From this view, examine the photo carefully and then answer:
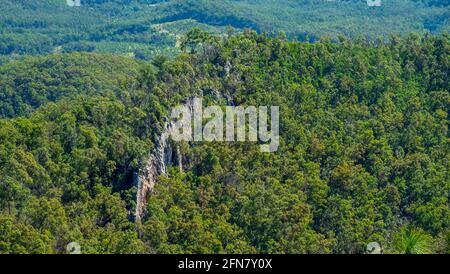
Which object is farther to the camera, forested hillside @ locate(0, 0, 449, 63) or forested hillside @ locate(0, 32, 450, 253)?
forested hillside @ locate(0, 0, 449, 63)

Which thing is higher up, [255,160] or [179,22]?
[255,160]

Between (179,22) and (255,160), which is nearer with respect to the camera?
(255,160)

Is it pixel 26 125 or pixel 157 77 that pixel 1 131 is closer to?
pixel 26 125

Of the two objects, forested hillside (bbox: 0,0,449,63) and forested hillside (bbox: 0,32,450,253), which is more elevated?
forested hillside (bbox: 0,32,450,253)
